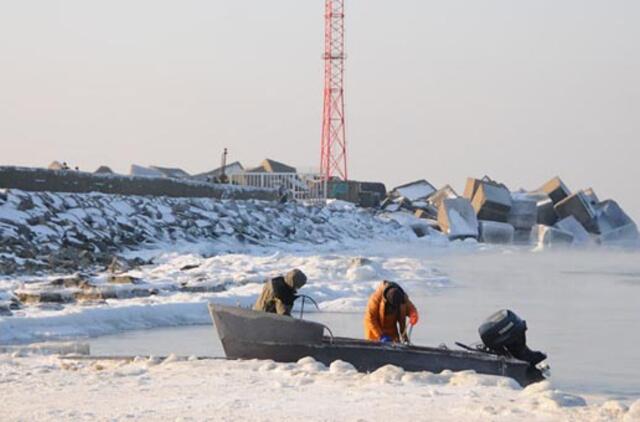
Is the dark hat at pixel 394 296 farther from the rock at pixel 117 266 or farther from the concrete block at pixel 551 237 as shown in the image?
the concrete block at pixel 551 237

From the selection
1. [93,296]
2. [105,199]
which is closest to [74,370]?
[93,296]

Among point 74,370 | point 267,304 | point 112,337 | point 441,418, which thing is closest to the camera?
point 441,418

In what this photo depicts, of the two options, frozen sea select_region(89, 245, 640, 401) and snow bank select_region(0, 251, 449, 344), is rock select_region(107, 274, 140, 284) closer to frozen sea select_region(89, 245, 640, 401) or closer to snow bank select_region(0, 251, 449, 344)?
snow bank select_region(0, 251, 449, 344)

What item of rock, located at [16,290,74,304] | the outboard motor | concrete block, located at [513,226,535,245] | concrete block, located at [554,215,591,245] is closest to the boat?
the outboard motor

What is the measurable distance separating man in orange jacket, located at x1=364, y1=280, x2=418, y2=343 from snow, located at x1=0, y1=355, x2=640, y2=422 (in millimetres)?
1067

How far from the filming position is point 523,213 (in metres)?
53.2

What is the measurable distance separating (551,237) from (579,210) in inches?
171

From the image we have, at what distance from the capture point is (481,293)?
23.0 metres

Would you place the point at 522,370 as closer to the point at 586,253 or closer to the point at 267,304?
the point at 267,304

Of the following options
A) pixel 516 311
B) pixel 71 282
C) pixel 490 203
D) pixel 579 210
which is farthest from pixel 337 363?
pixel 579 210

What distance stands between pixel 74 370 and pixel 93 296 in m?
7.41

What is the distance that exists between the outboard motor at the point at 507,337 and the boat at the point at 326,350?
0.39 feet

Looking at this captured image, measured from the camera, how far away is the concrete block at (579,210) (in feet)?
177

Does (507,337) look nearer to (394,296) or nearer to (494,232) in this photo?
(394,296)
